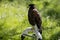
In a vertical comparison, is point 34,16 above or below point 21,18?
above

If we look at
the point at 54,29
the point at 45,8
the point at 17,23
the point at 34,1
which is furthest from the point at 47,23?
the point at 34,1

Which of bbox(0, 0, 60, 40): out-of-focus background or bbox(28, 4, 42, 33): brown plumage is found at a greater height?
bbox(28, 4, 42, 33): brown plumage

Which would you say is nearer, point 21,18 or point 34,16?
point 34,16

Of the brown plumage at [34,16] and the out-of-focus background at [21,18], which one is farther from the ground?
the brown plumage at [34,16]

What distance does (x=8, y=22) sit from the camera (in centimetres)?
984

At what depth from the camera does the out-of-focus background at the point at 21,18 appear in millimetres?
→ 9484

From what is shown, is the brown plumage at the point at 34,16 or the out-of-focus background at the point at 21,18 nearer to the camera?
the brown plumage at the point at 34,16

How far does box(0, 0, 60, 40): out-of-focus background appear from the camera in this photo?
9.48 meters

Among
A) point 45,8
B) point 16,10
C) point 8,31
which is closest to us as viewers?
point 8,31

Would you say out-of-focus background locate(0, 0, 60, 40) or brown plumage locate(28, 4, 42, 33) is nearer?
brown plumage locate(28, 4, 42, 33)

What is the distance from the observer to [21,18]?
10.2m

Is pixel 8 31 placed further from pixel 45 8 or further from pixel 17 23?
pixel 45 8

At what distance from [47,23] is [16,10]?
148 centimetres

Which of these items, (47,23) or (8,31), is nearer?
(8,31)
